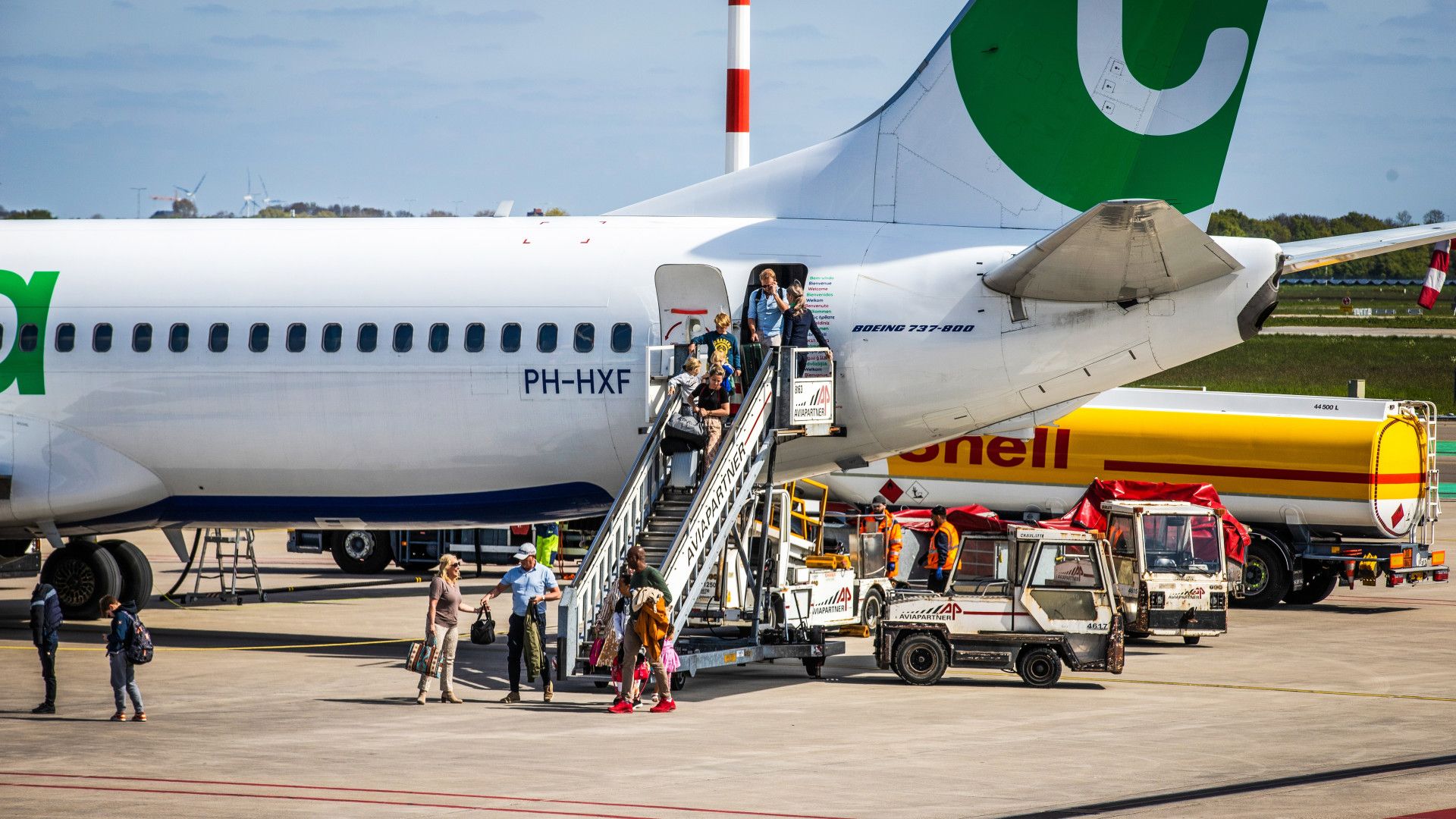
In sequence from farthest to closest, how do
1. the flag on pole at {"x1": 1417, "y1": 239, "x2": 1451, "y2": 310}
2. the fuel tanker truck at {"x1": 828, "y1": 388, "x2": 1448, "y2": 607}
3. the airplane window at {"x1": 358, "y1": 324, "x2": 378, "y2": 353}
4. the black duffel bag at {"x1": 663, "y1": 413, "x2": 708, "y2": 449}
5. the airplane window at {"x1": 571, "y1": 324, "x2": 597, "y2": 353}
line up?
the fuel tanker truck at {"x1": 828, "y1": 388, "x2": 1448, "y2": 607}, the flag on pole at {"x1": 1417, "y1": 239, "x2": 1451, "y2": 310}, the airplane window at {"x1": 358, "y1": 324, "x2": 378, "y2": 353}, the airplane window at {"x1": 571, "y1": 324, "x2": 597, "y2": 353}, the black duffel bag at {"x1": 663, "y1": 413, "x2": 708, "y2": 449}

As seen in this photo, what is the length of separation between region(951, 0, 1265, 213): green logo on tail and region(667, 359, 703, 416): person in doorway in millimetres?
5107

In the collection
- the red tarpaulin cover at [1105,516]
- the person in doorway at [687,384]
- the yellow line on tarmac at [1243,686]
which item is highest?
the person in doorway at [687,384]

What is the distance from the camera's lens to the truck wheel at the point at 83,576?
2766cm

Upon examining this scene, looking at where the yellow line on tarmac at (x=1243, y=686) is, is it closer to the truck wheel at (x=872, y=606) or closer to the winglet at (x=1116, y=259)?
the truck wheel at (x=872, y=606)

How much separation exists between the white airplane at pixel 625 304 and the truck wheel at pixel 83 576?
141 centimetres

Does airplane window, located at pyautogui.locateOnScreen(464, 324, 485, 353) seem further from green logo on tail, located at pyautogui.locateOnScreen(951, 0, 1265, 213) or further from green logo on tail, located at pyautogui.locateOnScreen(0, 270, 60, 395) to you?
green logo on tail, located at pyautogui.locateOnScreen(951, 0, 1265, 213)

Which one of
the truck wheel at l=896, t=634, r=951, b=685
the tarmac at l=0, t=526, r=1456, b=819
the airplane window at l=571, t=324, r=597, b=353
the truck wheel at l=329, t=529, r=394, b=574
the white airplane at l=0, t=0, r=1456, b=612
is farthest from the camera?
the truck wheel at l=329, t=529, r=394, b=574

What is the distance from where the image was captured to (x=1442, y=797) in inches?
590

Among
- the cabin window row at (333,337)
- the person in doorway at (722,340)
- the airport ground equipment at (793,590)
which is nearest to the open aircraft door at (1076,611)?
the airport ground equipment at (793,590)

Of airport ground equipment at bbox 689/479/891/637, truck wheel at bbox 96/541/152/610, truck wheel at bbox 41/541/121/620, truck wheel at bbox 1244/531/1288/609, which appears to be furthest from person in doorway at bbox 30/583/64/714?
truck wheel at bbox 1244/531/1288/609

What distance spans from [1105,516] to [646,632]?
1303 cm

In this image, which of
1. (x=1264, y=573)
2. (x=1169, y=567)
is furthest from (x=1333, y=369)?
(x=1169, y=567)

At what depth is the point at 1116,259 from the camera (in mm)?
20797

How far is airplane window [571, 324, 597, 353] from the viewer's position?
2327cm
